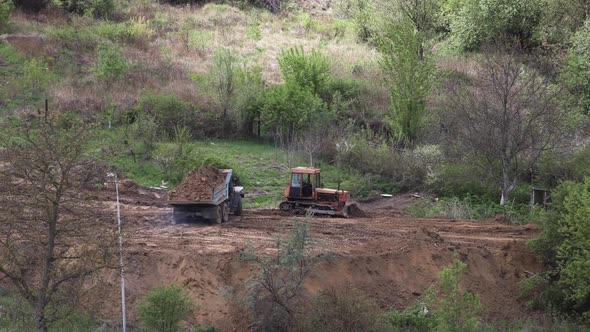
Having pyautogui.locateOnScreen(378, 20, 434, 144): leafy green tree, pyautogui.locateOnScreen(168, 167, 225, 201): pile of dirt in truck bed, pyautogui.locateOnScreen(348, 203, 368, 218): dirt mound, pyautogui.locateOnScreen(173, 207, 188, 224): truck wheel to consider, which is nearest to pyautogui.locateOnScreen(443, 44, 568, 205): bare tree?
pyautogui.locateOnScreen(378, 20, 434, 144): leafy green tree

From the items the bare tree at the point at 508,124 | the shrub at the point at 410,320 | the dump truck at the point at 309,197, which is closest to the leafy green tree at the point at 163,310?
the shrub at the point at 410,320

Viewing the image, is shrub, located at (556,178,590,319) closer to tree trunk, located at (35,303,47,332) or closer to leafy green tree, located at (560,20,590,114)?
tree trunk, located at (35,303,47,332)

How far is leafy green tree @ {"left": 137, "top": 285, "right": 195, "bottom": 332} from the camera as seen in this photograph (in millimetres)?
15344

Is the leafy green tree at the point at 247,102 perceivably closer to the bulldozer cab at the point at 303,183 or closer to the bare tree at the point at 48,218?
the bulldozer cab at the point at 303,183

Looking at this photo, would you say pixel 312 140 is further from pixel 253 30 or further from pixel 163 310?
pixel 253 30

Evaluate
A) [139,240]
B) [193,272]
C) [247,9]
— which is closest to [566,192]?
[193,272]

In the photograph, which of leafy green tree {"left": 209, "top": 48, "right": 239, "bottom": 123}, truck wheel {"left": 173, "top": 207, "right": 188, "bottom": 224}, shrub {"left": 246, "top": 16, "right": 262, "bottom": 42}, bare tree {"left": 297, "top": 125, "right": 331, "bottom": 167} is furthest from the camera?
shrub {"left": 246, "top": 16, "right": 262, "bottom": 42}

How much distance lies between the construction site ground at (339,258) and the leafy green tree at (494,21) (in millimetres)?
24140

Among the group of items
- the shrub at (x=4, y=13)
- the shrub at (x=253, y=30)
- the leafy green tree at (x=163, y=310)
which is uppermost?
the shrub at (x=4, y=13)

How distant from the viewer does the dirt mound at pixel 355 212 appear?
26930 mm

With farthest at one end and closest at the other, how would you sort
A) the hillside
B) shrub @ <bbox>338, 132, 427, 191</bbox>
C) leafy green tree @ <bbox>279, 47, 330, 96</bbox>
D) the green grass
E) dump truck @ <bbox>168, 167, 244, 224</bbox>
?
leafy green tree @ <bbox>279, 47, 330, 96</bbox> → shrub @ <bbox>338, 132, 427, 191</bbox> → the green grass → dump truck @ <bbox>168, 167, 244, 224</bbox> → the hillside

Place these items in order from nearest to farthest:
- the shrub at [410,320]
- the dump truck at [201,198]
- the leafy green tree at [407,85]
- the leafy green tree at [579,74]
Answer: the shrub at [410,320]
the dump truck at [201,198]
the leafy green tree at [407,85]
the leafy green tree at [579,74]

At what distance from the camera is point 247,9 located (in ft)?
193

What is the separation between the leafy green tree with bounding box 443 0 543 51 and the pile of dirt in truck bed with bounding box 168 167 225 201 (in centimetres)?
2815
